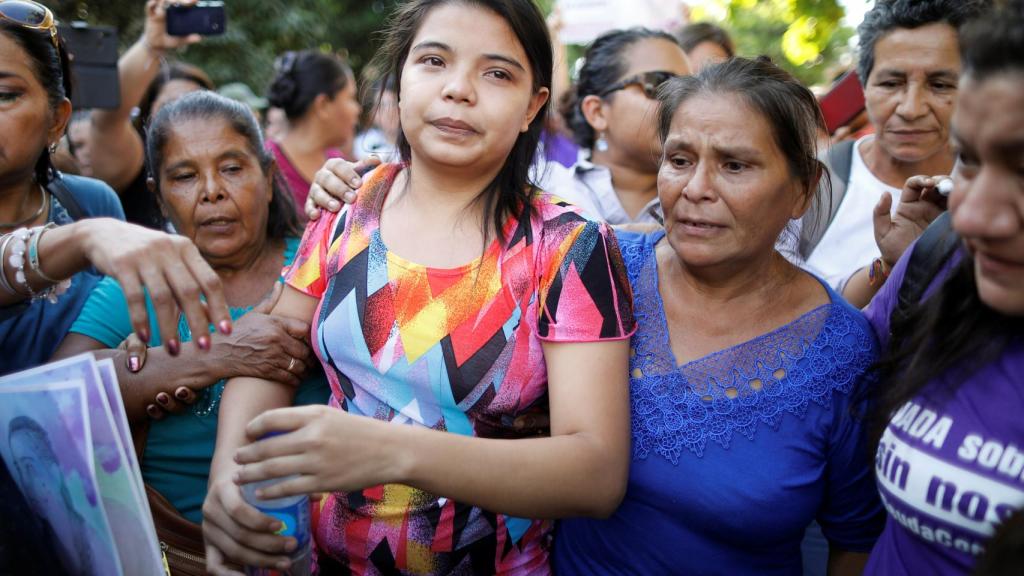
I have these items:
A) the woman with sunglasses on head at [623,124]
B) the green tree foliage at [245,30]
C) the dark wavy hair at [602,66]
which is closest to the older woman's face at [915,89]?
the woman with sunglasses on head at [623,124]

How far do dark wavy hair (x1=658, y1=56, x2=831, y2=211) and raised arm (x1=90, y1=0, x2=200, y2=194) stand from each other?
278 centimetres

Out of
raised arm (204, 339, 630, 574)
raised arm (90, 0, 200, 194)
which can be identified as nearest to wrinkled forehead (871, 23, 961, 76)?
raised arm (204, 339, 630, 574)

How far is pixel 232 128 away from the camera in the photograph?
8.54 feet

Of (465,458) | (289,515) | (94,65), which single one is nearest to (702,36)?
(94,65)

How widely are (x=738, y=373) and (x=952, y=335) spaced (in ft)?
1.63

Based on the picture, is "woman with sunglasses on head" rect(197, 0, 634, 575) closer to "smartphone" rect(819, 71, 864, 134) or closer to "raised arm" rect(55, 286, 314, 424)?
"raised arm" rect(55, 286, 314, 424)

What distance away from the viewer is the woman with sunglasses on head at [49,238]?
1.48 metres

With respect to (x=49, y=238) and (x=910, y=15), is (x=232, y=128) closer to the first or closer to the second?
(x=49, y=238)

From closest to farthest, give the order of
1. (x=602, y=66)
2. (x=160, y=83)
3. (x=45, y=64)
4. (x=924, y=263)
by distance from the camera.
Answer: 1. (x=924, y=263)
2. (x=45, y=64)
3. (x=602, y=66)
4. (x=160, y=83)

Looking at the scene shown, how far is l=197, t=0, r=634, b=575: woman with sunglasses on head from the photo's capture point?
164cm

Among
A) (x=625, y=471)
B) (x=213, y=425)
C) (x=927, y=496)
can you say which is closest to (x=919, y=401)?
(x=927, y=496)

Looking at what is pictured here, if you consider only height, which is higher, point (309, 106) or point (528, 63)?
point (528, 63)

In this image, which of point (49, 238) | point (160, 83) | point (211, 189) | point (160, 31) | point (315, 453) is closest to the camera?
point (315, 453)

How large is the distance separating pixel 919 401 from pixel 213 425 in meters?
1.75
